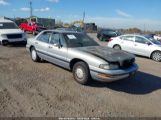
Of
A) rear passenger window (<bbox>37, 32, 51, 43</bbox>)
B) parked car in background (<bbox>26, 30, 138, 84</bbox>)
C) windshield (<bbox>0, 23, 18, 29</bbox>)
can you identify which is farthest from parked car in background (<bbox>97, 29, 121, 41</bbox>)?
parked car in background (<bbox>26, 30, 138, 84</bbox>)

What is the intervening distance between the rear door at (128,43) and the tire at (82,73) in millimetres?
7501

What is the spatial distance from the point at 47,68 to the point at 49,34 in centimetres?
131

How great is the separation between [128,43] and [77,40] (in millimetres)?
6867

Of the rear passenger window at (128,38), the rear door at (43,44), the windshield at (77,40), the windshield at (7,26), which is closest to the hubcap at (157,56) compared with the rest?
the rear passenger window at (128,38)

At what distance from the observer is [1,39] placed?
13.5 metres

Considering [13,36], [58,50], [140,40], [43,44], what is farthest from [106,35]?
[58,50]

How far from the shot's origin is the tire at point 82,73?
19.5ft

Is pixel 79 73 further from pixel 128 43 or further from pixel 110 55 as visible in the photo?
pixel 128 43

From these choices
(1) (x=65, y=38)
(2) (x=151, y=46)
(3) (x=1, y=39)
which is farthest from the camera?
(3) (x=1, y=39)

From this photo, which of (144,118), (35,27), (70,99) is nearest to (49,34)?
(70,99)

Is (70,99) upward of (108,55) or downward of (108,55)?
downward

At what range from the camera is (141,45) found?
1245 cm

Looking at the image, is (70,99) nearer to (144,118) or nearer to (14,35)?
(144,118)

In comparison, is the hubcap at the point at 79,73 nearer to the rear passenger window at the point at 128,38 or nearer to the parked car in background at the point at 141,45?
the parked car in background at the point at 141,45
